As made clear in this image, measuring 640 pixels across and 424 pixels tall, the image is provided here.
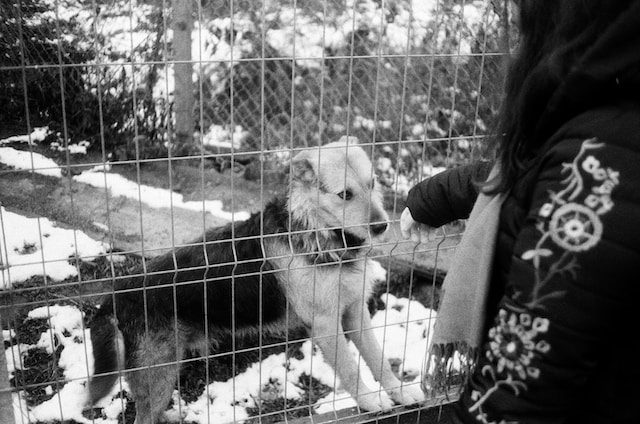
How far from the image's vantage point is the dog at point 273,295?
372 centimetres

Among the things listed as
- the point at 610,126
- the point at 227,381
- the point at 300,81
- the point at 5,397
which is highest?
the point at 610,126

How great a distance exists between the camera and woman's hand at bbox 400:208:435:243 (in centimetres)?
250

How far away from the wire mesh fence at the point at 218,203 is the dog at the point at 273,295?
0.04 ft

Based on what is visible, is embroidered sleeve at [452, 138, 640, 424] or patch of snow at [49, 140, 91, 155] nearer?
embroidered sleeve at [452, 138, 640, 424]

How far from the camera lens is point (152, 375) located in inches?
145

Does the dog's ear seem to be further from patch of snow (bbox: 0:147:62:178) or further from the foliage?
patch of snow (bbox: 0:147:62:178)

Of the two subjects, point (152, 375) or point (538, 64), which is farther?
point (152, 375)

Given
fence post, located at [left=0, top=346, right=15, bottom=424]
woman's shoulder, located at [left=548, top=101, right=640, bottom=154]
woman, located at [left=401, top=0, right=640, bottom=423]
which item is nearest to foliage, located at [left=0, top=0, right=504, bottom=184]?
fence post, located at [left=0, top=346, right=15, bottom=424]

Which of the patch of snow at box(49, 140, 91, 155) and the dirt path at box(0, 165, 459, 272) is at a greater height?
the patch of snow at box(49, 140, 91, 155)

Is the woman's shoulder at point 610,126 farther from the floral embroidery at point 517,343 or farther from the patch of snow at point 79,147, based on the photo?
the patch of snow at point 79,147

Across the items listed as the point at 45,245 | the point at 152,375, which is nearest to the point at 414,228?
the point at 152,375

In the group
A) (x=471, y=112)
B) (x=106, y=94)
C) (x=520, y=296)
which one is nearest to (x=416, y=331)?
(x=471, y=112)

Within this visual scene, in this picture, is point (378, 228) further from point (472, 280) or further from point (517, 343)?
point (517, 343)

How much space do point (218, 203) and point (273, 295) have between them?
2160 mm
